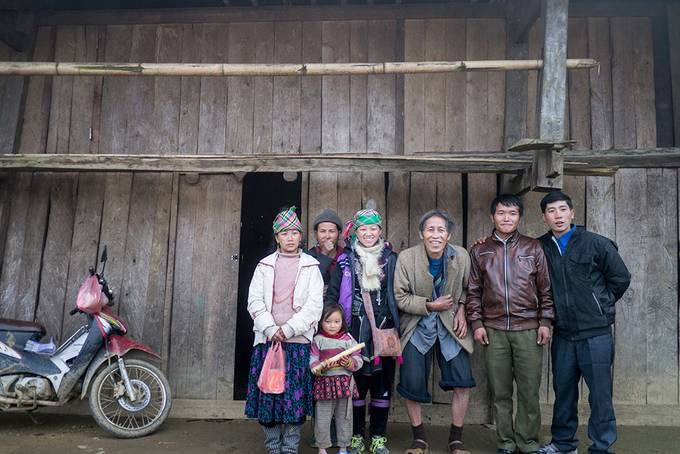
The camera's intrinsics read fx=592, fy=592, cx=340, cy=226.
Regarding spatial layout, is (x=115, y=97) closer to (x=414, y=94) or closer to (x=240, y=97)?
(x=240, y=97)

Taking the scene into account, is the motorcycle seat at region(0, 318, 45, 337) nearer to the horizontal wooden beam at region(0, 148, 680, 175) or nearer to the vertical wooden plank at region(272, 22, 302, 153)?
the horizontal wooden beam at region(0, 148, 680, 175)

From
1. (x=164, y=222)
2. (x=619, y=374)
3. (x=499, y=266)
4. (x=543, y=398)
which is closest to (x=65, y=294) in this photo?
Answer: (x=164, y=222)

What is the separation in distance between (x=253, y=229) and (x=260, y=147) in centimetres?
75

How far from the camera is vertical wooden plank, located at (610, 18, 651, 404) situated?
500 centimetres

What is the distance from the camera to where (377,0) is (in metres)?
5.45

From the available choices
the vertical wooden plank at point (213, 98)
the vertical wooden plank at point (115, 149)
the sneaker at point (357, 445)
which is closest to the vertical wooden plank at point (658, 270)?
the sneaker at point (357, 445)

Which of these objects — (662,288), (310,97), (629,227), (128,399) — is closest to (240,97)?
(310,97)

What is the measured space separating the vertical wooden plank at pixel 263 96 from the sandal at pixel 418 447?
2.80 m

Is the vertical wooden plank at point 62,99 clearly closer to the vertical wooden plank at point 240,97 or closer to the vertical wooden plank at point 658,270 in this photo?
the vertical wooden plank at point 240,97

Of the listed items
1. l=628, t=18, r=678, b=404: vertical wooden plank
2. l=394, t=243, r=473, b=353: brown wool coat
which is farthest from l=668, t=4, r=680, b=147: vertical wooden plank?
l=394, t=243, r=473, b=353: brown wool coat

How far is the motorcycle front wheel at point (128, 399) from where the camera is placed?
14.6 feet

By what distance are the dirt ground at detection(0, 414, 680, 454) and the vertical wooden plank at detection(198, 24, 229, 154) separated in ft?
8.01

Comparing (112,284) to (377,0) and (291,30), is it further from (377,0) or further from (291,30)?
(377,0)

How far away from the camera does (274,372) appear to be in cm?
382
